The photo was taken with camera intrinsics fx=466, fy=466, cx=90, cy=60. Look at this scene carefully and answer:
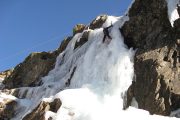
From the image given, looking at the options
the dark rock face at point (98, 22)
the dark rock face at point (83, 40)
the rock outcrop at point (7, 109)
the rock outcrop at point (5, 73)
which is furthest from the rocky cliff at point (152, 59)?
the rock outcrop at point (5, 73)

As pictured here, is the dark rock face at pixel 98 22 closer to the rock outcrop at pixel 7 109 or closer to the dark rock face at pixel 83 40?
the dark rock face at pixel 83 40

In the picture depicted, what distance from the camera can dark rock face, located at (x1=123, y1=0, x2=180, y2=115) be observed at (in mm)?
22812

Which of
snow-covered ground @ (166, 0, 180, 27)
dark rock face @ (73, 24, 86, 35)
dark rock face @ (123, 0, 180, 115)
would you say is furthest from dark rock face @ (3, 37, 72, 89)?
snow-covered ground @ (166, 0, 180, 27)

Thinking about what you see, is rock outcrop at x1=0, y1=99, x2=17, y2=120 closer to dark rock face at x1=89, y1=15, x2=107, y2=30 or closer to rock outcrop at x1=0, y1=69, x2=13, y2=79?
dark rock face at x1=89, y1=15, x2=107, y2=30

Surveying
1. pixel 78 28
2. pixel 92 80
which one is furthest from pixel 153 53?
pixel 78 28

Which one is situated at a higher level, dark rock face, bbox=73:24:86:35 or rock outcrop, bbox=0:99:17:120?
dark rock face, bbox=73:24:86:35

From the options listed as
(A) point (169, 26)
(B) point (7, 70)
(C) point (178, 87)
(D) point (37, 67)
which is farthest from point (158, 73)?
(B) point (7, 70)

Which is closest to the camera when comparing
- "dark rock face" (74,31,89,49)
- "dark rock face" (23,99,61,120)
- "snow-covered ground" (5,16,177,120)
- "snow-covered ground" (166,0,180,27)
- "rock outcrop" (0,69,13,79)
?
"snow-covered ground" (5,16,177,120)

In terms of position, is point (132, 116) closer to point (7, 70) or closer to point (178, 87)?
point (178, 87)

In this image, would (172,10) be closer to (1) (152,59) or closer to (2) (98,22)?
(1) (152,59)

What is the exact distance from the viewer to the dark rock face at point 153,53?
22812 mm

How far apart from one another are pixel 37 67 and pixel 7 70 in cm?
769

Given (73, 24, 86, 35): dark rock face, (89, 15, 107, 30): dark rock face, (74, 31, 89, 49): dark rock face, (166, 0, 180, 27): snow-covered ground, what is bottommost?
(166, 0, 180, 27): snow-covered ground

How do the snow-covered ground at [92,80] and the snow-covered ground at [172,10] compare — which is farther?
the snow-covered ground at [172,10]
